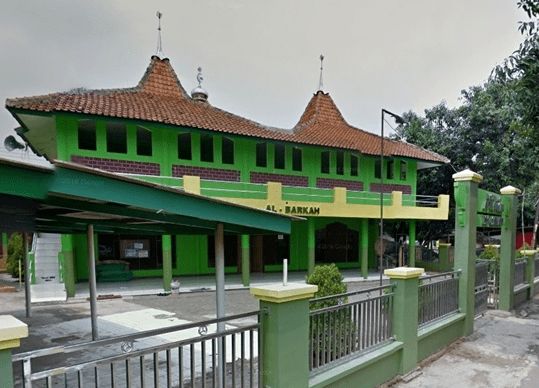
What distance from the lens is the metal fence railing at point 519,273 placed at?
33.1ft

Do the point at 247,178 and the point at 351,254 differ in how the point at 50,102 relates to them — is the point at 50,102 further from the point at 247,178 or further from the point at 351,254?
the point at 351,254

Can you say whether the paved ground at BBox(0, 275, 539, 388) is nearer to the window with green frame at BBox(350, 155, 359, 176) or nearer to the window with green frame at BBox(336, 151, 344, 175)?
the window with green frame at BBox(336, 151, 344, 175)

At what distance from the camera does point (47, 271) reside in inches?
492

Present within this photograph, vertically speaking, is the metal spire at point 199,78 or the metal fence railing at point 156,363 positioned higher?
the metal spire at point 199,78

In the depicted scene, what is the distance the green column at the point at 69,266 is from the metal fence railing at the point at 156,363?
583cm

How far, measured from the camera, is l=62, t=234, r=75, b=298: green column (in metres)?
10.9

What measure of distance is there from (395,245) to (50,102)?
20.2 meters

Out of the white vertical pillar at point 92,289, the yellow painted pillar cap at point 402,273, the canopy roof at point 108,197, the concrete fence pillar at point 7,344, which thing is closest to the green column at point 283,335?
the canopy roof at point 108,197

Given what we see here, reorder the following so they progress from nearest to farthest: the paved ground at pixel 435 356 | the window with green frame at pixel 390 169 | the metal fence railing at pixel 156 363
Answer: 1. the metal fence railing at pixel 156 363
2. the paved ground at pixel 435 356
3. the window with green frame at pixel 390 169

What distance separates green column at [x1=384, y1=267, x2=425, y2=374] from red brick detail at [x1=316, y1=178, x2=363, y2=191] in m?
11.1

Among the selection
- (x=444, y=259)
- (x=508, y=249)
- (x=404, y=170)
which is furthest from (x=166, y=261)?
(x=444, y=259)

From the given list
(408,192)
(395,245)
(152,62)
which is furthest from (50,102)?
(395,245)

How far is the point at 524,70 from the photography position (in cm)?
587

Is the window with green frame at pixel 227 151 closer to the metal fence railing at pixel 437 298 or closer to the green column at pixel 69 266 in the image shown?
the green column at pixel 69 266
